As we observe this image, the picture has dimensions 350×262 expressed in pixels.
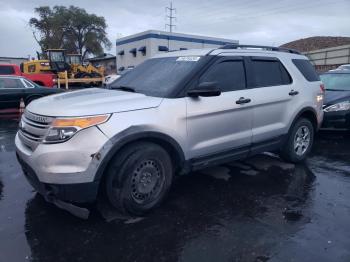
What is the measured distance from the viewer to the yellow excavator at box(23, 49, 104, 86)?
25156 millimetres

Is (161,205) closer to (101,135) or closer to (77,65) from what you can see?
(101,135)

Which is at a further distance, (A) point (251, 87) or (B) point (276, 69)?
(B) point (276, 69)

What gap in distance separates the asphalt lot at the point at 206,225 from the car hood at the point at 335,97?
2.78 metres

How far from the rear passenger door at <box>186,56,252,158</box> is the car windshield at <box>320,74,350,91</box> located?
186 inches

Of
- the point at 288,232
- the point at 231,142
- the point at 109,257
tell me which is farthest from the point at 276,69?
the point at 109,257

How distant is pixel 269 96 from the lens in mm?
4891

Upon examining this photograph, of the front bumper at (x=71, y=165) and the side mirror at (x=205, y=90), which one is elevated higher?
the side mirror at (x=205, y=90)

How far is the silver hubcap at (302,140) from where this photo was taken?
564 centimetres

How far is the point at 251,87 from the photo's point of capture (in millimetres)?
4715

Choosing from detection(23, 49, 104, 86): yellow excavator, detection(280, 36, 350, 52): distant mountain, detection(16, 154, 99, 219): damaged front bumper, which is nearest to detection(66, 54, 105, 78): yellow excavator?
detection(23, 49, 104, 86): yellow excavator

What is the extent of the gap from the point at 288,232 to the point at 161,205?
4.97 feet

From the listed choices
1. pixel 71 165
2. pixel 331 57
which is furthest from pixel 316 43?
pixel 71 165

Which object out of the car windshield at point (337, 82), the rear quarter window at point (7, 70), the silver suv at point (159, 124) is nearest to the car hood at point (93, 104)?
the silver suv at point (159, 124)

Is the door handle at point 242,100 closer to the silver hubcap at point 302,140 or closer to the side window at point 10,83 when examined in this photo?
the silver hubcap at point 302,140
